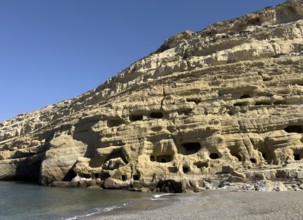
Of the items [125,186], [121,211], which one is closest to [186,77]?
[125,186]

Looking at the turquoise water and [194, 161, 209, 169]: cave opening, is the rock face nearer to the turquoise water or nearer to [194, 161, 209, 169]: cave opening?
[194, 161, 209, 169]: cave opening

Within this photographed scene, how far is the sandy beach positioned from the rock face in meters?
4.10

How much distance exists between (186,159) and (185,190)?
4.39 meters

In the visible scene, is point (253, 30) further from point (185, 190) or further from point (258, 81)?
point (185, 190)

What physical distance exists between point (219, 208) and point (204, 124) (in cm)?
1417

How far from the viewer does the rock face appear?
89.2 ft

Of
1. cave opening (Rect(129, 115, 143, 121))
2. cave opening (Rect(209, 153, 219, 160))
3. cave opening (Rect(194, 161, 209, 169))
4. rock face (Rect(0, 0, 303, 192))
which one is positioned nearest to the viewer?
rock face (Rect(0, 0, 303, 192))

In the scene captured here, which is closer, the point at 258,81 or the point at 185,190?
the point at 185,190

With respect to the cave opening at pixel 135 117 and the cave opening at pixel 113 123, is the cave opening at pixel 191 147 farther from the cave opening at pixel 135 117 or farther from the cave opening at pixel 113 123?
the cave opening at pixel 113 123

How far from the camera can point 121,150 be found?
31.7m

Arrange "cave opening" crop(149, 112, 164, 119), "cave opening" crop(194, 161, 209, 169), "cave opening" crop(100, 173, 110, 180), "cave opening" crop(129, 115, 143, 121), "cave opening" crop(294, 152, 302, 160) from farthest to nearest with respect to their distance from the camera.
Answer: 1. "cave opening" crop(129, 115, 143, 121)
2. "cave opening" crop(149, 112, 164, 119)
3. "cave opening" crop(100, 173, 110, 180)
4. "cave opening" crop(194, 161, 209, 169)
5. "cave opening" crop(294, 152, 302, 160)

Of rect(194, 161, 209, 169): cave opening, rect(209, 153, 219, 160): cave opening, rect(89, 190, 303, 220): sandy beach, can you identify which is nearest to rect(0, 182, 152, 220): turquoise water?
rect(89, 190, 303, 220): sandy beach

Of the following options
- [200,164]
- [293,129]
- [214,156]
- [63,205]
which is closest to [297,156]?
[293,129]

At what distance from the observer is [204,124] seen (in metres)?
29.9
